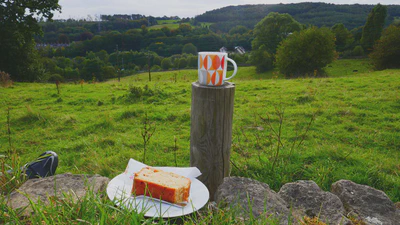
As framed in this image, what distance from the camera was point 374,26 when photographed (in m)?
53.9

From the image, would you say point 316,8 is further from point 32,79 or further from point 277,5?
point 32,79

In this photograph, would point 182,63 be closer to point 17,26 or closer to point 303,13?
point 17,26

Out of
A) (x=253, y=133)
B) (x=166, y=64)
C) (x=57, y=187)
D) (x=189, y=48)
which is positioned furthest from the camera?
(x=189, y=48)

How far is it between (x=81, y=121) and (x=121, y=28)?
408 ft

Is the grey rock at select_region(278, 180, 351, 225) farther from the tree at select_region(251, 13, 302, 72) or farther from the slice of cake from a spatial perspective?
the tree at select_region(251, 13, 302, 72)

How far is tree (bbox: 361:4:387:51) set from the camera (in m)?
52.9

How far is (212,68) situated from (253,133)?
3.74m

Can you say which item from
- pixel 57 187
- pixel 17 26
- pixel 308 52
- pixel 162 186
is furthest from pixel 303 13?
pixel 57 187

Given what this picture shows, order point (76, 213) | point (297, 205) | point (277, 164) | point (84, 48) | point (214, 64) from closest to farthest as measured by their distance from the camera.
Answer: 1. point (76, 213)
2. point (297, 205)
3. point (214, 64)
4. point (277, 164)
5. point (84, 48)

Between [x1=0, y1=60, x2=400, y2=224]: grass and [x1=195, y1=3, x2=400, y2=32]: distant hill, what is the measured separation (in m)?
100.0

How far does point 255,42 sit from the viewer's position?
58188 mm

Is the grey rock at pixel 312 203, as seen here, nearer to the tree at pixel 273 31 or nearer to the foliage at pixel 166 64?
the tree at pixel 273 31

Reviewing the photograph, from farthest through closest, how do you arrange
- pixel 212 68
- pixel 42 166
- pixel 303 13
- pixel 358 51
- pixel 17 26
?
pixel 303 13, pixel 358 51, pixel 17 26, pixel 42 166, pixel 212 68

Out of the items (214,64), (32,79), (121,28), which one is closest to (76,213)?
(214,64)
